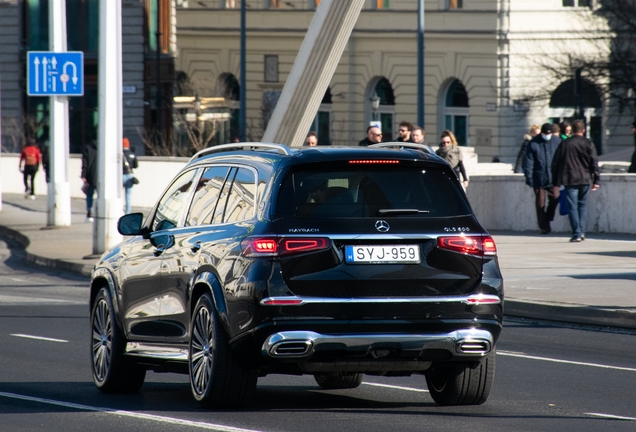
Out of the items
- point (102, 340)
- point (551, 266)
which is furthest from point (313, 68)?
point (102, 340)

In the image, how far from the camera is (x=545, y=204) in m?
25.0

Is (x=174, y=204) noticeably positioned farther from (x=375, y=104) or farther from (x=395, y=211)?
(x=375, y=104)

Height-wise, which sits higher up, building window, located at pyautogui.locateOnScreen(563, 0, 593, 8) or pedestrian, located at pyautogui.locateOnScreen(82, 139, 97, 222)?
building window, located at pyautogui.locateOnScreen(563, 0, 593, 8)

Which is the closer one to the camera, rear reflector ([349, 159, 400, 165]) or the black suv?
the black suv

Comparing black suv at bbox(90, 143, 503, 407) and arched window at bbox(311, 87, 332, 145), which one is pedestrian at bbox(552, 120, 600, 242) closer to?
black suv at bbox(90, 143, 503, 407)

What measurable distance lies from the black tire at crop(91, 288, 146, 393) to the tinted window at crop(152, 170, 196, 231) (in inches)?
27.9

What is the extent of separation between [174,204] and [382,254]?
1975 mm

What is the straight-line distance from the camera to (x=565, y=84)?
5631 centimetres

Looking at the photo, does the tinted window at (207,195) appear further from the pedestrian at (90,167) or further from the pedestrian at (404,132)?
the pedestrian at (90,167)

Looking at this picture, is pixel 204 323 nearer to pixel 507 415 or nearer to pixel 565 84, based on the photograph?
pixel 507 415

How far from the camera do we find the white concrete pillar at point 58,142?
27609 millimetres

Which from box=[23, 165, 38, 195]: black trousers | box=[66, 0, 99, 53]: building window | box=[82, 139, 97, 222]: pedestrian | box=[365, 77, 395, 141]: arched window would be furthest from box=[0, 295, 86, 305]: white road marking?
box=[66, 0, 99, 53]: building window

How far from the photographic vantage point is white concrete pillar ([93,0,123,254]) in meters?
21.7

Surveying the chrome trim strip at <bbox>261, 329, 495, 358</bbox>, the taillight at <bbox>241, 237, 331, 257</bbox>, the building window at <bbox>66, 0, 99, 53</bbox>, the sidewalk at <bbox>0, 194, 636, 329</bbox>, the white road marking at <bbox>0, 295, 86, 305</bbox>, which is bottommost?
the white road marking at <bbox>0, 295, 86, 305</bbox>
